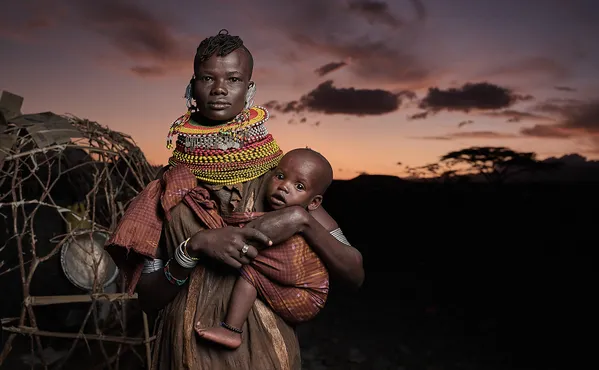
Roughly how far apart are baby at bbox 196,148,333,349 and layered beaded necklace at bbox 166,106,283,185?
11 centimetres

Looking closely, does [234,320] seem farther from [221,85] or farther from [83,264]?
[83,264]

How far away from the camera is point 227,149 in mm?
2104

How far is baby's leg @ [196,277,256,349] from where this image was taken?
6.74 feet

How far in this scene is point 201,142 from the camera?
83.4 inches

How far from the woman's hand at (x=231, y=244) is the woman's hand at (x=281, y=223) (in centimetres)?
2

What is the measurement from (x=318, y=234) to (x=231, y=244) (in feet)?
0.99

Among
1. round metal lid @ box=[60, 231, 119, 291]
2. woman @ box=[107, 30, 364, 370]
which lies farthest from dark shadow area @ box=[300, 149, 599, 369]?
woman @ box=[107, 30, 364, 370]

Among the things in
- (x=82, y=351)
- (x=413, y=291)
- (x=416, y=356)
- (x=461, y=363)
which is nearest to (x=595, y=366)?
(x=461, y=363)

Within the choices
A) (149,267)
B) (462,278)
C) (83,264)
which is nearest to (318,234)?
(149,267)

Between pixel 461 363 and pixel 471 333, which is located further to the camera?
pixel 471 333

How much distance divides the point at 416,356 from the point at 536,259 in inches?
115

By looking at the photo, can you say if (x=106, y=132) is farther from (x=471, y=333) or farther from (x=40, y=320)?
(x=471, y=333)

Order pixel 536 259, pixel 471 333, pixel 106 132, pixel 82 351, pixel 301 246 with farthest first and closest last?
pixel 536 259, pixel 471 333, pixel 82 351, pixel 106 132, pixel 301 246

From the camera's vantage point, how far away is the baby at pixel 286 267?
2.02 m
